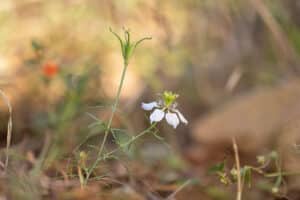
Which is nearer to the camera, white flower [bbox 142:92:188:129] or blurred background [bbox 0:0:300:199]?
white flower [bbox 142:92:188:129]

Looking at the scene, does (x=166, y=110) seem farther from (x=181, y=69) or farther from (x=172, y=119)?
(x=181, y=69)

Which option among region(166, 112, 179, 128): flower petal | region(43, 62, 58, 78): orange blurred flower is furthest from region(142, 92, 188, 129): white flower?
region(43, 62, 58, 78): orange blurred flower

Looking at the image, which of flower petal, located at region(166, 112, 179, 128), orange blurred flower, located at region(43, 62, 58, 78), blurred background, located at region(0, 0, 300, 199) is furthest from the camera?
blurred background, located at region(0, 0, 300, 199)

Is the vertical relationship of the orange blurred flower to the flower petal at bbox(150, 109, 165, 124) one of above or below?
above

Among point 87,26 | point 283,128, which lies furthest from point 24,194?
point 87,26

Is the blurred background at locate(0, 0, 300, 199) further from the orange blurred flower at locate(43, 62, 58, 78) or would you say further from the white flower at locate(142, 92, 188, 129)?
the white flower at locate(142, 92, 188, 129)

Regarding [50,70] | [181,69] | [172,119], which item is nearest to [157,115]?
[172,119]

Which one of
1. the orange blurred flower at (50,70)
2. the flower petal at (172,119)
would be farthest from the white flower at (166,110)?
the orange blurred flower at (50,70)

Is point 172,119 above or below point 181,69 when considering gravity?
below
